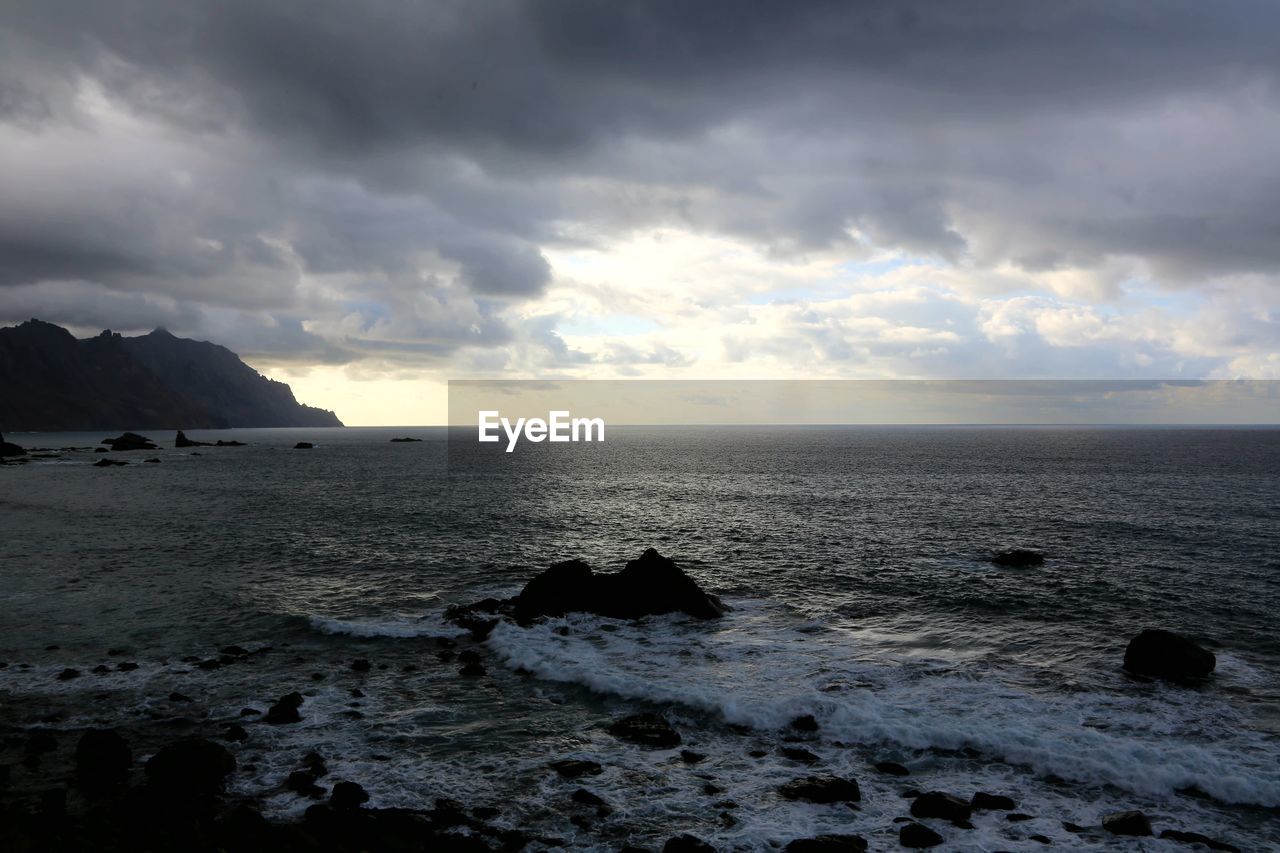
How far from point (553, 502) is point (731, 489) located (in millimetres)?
29794

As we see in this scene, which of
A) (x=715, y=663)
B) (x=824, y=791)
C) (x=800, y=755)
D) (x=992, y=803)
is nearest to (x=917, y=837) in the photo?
(x=824, y=791)

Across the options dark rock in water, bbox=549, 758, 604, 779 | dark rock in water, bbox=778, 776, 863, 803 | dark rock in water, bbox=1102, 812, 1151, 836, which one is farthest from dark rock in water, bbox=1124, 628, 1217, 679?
dark rock in water, bbox=549, 758, 604, 779

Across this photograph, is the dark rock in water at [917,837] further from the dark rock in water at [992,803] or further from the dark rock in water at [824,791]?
the dark rock in water at [992,803]

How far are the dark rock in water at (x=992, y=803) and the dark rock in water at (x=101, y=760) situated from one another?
875 inches

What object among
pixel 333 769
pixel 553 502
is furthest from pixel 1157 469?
pixel 333 769

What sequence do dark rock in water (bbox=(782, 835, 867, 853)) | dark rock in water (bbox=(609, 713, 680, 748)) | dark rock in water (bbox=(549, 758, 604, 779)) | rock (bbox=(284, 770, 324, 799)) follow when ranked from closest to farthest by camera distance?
1. dark rock in water (bbox=(782, 835, 867, 853))
2. rock (bbox=(284, 770, 324, 799))
3. dark rock in water (bbox=(549, 758, 604, 779))
4. dark rock in water (bbox=(609, 713, 680, 748))

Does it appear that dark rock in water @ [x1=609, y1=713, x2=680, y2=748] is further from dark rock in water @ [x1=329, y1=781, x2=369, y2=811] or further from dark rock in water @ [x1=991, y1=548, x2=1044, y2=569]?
dark rock in water @ [x1=991, y1=548, x2=1044, y2=569]

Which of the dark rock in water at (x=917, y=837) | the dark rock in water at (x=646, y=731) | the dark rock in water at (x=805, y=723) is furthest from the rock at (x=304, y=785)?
the dark rock in water at (x=917, y=837)

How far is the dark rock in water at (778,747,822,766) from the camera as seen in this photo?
20344 millimetres

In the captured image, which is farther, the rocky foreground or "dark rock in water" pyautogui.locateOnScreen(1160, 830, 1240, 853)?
"dark rock in water" pyautogui.locateOnScreen(1160, 830, 1240, 853)

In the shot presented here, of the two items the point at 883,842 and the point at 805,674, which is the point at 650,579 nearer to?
the point at 805,674

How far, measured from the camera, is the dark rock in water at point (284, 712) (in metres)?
22.4

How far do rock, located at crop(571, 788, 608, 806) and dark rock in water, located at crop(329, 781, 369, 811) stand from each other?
17.3 ft

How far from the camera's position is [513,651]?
2980cm
